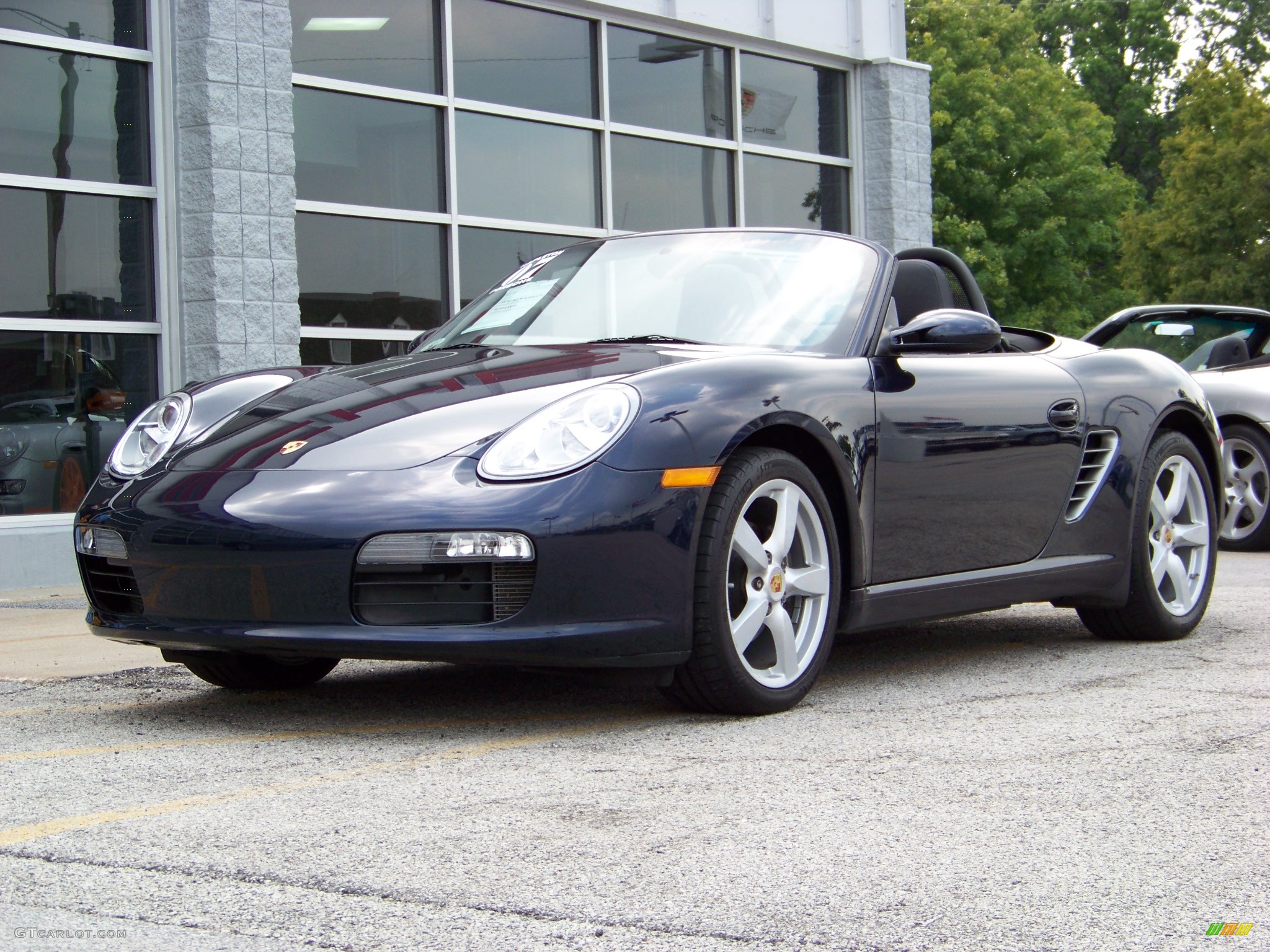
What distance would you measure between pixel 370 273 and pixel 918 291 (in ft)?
19.9

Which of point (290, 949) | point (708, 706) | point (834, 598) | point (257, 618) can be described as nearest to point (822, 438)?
point (834, 598)

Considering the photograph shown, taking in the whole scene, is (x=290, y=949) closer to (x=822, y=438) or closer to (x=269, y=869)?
(x=269, y=869)

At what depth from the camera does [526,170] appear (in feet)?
40.0

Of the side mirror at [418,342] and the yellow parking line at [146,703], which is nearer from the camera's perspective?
the yellow parking line at [146,703]

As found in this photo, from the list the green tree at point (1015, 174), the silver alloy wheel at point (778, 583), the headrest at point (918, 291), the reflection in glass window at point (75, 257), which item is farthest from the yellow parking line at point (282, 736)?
the green tree at point (1015, 174)

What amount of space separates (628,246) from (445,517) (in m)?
1.83

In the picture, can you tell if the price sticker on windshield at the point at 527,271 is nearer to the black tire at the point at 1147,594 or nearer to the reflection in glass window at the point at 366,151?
the black tire at the point at 1147,594

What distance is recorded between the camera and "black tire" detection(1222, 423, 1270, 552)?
9930 millimetres

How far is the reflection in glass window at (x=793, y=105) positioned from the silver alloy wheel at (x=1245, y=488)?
5.43 metres

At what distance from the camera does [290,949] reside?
227 centimetres

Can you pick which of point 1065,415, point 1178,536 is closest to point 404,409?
point 1065,415

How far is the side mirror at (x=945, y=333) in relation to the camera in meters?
4.65

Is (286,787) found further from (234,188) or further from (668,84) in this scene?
(668,84)

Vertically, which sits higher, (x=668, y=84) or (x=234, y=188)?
(x=668, y=84)
